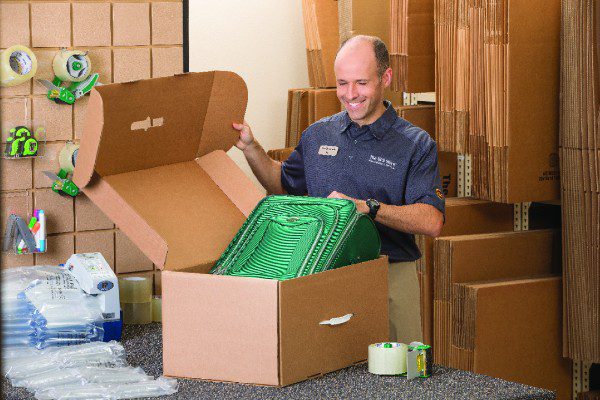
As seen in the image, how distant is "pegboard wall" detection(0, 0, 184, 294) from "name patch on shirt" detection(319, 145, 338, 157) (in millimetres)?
548

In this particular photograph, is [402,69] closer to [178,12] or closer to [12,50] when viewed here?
[178,12]

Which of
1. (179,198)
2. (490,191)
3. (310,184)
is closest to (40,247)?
(179,198)

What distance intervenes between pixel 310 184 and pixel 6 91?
36.5 inches

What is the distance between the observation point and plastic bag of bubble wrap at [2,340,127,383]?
1761mm

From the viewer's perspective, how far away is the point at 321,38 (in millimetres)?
3914

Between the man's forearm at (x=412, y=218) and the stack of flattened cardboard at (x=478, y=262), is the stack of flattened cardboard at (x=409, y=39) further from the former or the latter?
the man's forearm at (x=412, y=218)

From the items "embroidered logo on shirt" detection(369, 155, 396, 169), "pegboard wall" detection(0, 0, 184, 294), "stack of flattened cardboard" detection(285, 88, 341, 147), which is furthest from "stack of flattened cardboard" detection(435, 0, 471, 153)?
"pegboard wall" detection(0, 0, 184, 294)

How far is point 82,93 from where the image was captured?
2.43 m

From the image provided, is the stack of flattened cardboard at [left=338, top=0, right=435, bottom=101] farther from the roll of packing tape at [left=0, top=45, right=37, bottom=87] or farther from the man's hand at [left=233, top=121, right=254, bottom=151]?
the roll of packing tape at [left=0, top=45, right=37, bottom=87]

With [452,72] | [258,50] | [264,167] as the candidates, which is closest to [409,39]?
[452,72]

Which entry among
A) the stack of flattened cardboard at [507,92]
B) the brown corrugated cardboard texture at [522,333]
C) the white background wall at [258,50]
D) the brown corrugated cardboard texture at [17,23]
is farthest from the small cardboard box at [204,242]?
the white background wall at [258,50]

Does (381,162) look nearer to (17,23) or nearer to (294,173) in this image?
(294,173)

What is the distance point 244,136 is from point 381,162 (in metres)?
0.40

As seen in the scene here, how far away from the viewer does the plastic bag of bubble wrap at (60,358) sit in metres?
1.76
